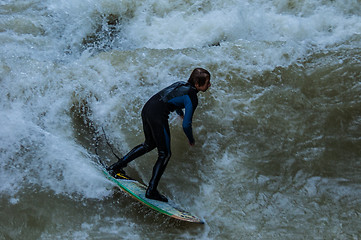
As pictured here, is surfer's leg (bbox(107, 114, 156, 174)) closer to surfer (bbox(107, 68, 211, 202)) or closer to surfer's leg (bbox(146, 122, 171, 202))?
surfer (bbox(107, 68, 211, 202))

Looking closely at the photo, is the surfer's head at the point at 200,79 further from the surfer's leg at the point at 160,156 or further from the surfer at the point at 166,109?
the surfer's leg at the point at 160,156

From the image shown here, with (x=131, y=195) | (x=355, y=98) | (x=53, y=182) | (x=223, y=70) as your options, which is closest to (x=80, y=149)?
(x=53, y=182)

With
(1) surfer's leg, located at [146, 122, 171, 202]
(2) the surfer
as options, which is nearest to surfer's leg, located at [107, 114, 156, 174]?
(2) the surfer

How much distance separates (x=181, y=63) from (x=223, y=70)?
0.59m

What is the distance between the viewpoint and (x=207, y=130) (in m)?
4.40

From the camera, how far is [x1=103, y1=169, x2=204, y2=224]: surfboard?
3430 mm

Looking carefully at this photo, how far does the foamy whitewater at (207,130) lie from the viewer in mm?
3588

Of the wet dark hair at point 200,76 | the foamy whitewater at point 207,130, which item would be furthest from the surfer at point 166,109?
the foamy whitewater at point 207,130

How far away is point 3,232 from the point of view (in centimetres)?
340

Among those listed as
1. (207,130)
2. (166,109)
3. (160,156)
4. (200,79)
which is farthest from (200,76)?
(207,130)

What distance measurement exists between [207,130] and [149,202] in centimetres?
128

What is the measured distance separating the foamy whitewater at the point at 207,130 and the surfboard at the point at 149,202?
0.16 meters

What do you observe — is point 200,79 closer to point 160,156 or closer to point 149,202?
point 160,156

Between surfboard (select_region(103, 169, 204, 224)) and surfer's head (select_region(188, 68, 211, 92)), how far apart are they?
3.84ft
